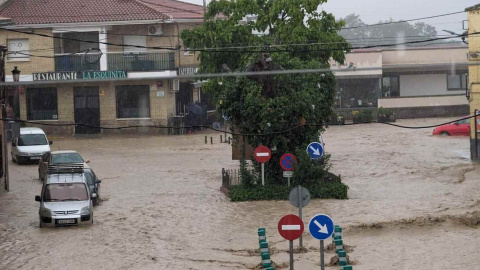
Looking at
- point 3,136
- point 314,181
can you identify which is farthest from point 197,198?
point 3,136

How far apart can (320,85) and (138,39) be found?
76.3 ft

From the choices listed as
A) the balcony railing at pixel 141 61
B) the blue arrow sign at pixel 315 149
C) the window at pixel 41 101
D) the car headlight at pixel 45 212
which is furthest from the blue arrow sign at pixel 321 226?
the window at pixel 41 101

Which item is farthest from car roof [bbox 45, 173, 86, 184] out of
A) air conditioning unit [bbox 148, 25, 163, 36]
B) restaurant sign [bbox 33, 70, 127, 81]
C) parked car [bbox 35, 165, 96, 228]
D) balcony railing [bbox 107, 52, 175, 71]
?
air conditioning unit [bbox 148, 25, 163, 36]

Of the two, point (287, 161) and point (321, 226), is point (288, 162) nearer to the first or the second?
point (287, 161)

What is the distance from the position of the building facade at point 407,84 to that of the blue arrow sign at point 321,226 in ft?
145

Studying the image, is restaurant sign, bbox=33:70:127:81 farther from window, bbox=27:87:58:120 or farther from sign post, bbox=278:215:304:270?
sign post, bbox=278:215:304:270

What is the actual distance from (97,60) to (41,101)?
5.40 meters

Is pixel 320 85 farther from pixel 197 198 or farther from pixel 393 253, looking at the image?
pixel 393 253

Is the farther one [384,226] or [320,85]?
[320,85]

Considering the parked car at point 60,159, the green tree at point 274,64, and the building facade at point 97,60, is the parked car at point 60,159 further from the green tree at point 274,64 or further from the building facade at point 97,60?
the building facade at point 97,60

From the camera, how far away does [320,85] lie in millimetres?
29469

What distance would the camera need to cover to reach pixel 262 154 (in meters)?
→ 26.9

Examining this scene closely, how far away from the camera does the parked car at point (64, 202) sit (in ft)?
76.9

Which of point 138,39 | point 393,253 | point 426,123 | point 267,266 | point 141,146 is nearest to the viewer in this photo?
point 267,266
